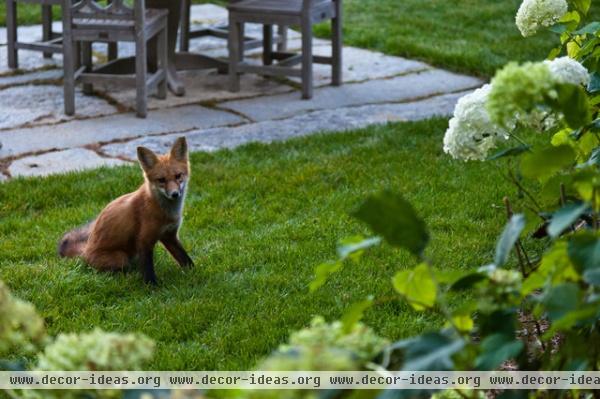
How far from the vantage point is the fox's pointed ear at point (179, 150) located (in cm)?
402

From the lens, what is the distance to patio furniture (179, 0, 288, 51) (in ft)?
25.3

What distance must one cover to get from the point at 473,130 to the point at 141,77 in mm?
4068

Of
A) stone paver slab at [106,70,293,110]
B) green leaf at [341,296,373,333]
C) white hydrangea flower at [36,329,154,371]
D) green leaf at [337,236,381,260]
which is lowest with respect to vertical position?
stone paver slab at [106,70,293,110]

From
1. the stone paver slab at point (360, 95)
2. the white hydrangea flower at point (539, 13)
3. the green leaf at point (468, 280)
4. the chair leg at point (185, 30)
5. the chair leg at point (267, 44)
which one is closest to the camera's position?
the green leaf at point (468, 280)

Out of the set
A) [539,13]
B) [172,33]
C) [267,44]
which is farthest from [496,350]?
[267,44]

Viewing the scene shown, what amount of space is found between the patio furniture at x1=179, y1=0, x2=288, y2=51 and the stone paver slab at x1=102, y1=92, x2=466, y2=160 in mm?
1349

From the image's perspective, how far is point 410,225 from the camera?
1.47m

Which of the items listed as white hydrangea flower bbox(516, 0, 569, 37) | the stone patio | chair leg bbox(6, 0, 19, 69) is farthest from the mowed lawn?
chair leg bbox(6, 0, 19, 69)

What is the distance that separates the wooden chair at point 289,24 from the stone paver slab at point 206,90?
0.13 m

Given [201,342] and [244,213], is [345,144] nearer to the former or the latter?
[244,213]

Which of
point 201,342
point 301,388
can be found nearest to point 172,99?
point 201,342

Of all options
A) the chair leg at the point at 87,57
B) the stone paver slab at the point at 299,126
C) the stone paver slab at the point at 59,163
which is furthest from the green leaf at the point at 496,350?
the chair leg at the point at 87,57

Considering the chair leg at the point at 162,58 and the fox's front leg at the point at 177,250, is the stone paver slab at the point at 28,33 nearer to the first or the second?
the chair leg at the point at 162,58

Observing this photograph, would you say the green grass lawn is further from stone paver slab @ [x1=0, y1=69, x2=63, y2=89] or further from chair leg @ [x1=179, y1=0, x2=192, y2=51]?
stone paver slab @ [x1=0, y1=69, x2=63, y2=89]
